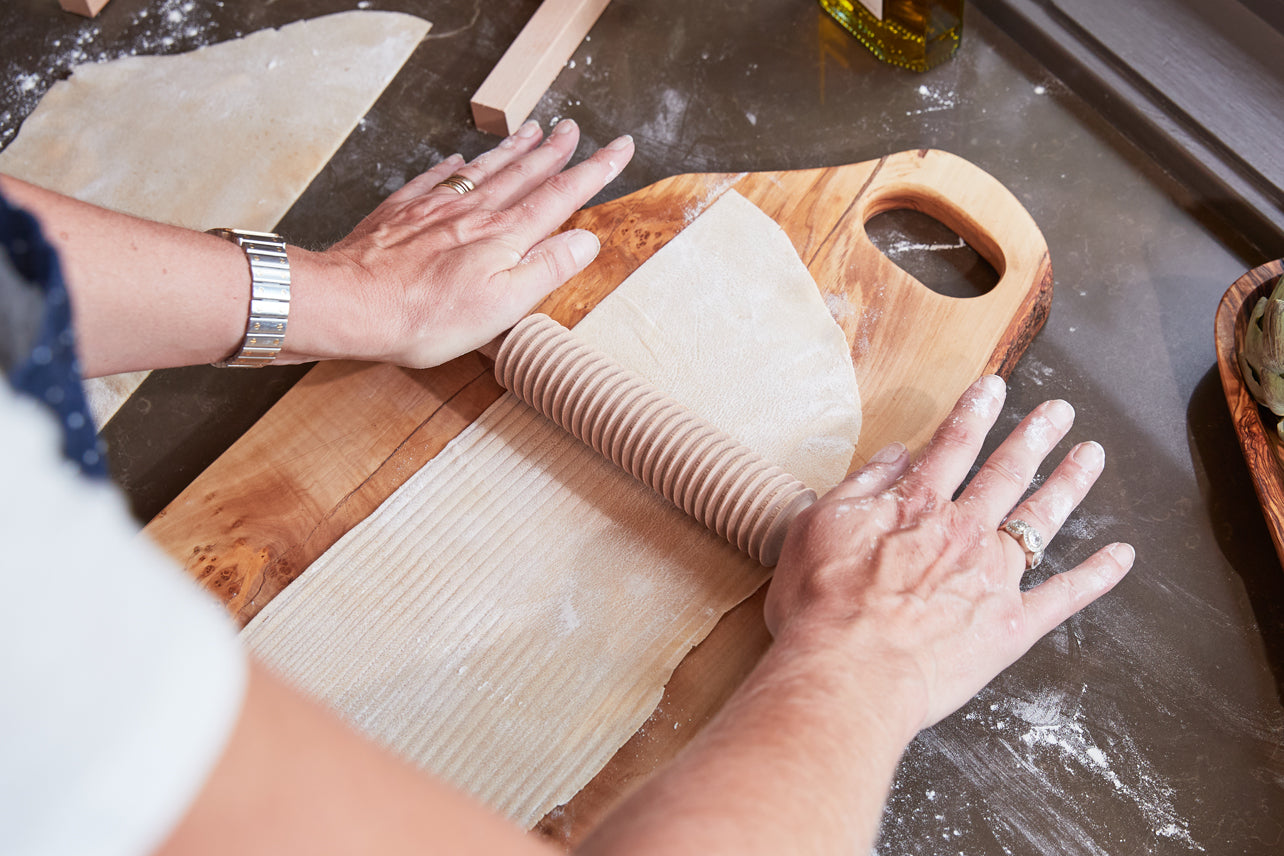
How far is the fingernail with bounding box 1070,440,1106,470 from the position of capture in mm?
1236

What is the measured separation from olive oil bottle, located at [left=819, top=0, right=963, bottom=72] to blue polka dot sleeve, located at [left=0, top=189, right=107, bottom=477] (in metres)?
1.64

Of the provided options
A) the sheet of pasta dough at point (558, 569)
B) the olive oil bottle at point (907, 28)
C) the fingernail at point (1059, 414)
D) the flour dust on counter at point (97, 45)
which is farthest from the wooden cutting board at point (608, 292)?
the flour dust on counter at point (97, 45)

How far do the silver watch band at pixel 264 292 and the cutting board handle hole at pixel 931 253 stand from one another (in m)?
0.95

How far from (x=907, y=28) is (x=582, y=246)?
0.86m

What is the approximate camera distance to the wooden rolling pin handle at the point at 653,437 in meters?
1.18

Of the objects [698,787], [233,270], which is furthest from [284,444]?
[698,787]

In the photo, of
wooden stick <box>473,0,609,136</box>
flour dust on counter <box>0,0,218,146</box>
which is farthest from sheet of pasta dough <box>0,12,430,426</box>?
wooden stick <box>473,0,609,136</box>

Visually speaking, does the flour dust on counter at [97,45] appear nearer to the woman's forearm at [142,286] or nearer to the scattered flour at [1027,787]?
the woman's forearm at [142,286]

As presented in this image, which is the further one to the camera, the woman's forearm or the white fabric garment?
the woman's forearm

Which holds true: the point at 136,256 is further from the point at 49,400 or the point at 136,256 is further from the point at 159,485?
the point at 49,400

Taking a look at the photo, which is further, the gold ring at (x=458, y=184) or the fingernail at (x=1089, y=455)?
the gold ring at (x=458, y=184)

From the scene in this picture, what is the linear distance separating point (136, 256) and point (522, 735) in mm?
742

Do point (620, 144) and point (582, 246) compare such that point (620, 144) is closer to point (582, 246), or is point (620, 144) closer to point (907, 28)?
point (582, 246)

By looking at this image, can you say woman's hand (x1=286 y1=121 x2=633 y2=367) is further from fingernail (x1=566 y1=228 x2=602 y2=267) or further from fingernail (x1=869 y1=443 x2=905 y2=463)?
fingernail (x1=869 y1=443 x2=905 y2=463)
